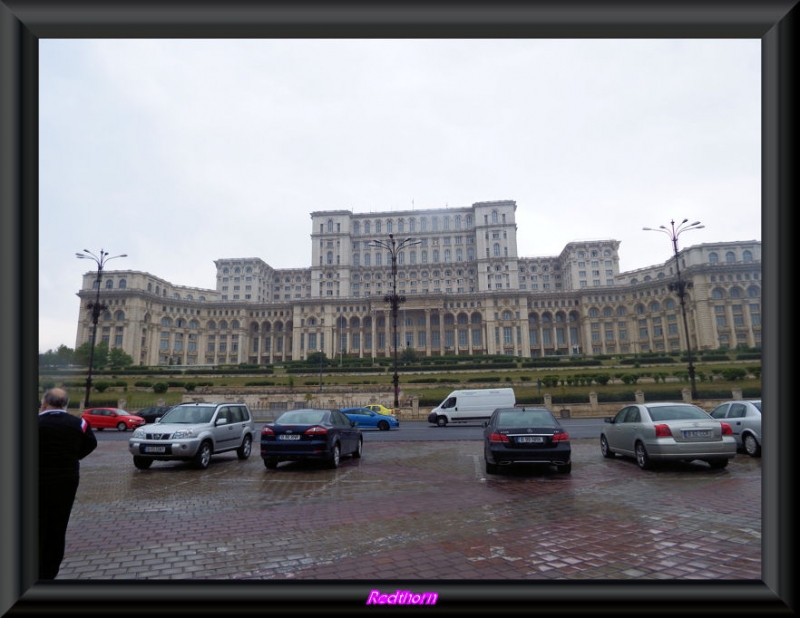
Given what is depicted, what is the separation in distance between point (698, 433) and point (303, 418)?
8.97m

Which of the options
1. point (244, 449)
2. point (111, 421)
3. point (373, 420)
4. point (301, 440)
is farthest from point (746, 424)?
point (111, 421)

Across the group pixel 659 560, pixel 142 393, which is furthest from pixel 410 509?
pixel 142 393

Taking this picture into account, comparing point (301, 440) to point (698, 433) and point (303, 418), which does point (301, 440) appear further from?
point (698, 433)

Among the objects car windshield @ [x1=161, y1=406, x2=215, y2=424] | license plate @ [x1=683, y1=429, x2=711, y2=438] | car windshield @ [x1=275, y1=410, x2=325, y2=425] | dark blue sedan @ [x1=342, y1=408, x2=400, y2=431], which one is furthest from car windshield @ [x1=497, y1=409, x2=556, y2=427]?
dark blue sedan @ [x1=342, y1=408, x2=400, y2=431]

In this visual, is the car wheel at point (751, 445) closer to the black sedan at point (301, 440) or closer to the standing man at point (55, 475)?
the black sedan at point (301, 440)

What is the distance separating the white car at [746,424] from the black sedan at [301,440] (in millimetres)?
10370

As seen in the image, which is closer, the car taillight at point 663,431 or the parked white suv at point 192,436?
the car taillight at point 663,431

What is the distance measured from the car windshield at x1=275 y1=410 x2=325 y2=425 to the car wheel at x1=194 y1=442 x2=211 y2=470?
1.93m

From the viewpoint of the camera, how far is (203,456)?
11.9 meters

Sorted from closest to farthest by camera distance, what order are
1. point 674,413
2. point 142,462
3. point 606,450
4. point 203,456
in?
point 674,413 → point 203,456 → point 142,462 → point 606,450

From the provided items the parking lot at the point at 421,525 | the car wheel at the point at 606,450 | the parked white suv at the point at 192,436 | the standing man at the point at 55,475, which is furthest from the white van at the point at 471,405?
the standing man at the point at 55,475

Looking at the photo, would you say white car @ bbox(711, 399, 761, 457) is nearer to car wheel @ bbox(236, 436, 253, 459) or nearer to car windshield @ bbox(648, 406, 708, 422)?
car windshield @ bbox(648, 406, 708, 422)

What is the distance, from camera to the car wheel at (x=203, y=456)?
11633 millimetres
